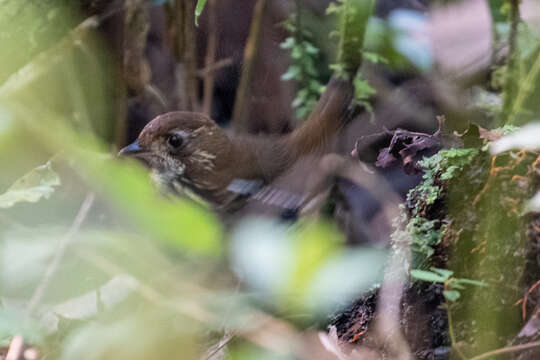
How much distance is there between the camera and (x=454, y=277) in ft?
4.23

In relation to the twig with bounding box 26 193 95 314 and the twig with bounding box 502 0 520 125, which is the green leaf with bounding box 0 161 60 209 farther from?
the twig with bounding box 502 0 520 125

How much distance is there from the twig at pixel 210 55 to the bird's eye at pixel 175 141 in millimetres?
538

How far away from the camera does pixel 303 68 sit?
2.69 m

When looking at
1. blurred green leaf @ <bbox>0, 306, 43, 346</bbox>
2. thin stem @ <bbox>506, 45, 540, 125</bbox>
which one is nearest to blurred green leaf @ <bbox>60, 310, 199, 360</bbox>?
blurred green leaf @ <bbox>0, 306, 43, 346</bbox>

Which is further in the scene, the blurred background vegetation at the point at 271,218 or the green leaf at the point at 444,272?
the green leaf at the point at 444,272

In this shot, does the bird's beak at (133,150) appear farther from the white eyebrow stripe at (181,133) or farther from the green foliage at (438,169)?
the green foliage at (438,169)

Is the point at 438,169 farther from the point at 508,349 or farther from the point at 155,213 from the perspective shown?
the point at 155,213

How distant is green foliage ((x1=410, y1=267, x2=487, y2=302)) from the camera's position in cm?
121

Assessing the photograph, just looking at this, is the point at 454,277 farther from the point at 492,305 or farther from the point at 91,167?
the point at 91,167

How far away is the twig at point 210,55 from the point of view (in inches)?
95.7

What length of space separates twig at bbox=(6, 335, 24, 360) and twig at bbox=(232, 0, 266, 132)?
4.81ft

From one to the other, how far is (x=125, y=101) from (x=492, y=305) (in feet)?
6.94

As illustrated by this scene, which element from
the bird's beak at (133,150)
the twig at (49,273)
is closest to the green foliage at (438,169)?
the twig at (49,273)

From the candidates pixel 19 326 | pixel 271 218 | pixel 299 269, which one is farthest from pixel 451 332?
pixel 19 326
